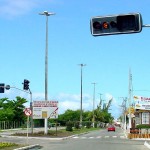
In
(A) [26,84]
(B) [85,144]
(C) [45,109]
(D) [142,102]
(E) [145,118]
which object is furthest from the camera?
(E) [145,118]

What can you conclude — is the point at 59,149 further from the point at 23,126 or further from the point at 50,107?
the point at 23,126

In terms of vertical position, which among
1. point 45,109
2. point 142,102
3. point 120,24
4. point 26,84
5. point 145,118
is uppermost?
point 120,24

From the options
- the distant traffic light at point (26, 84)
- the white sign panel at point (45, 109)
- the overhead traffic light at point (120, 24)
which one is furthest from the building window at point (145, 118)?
the overhead traffic light at point (120, 24)

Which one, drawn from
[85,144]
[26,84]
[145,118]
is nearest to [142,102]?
[145,118]

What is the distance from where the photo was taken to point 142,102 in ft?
243

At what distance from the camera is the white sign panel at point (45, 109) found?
184 ft

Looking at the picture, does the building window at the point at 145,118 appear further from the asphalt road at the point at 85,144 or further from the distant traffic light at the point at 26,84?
the asphalt road at the point at 85,144

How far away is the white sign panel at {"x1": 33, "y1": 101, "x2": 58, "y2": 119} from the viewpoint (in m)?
56.1

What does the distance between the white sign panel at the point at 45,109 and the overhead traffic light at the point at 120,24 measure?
37.8 meters

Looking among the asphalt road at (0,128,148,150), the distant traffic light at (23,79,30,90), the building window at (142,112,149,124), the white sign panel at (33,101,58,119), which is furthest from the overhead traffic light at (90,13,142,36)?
the building window at (142,112,149,124)

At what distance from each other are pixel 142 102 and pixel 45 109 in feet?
72.2

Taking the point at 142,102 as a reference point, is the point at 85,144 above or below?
below

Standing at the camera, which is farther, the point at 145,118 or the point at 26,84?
the point at 145,118

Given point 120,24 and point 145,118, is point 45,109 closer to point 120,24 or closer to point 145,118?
point 145,118
